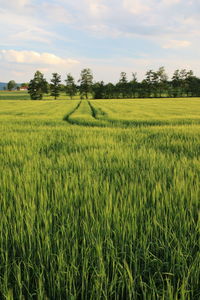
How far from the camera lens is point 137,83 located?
81.7 meters

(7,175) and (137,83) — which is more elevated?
(137,83)

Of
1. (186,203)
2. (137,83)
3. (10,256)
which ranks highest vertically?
(137,83)


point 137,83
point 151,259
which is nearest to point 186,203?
point 151,259

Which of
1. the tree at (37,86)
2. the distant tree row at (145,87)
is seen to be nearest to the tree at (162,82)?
the distant tree row at (145,87)

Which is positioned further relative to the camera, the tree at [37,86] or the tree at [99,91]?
the tree at [99,91]

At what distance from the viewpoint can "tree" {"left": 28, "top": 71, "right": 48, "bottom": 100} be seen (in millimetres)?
72812

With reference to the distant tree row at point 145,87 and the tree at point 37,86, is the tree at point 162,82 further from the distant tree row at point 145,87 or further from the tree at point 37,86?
the tree at point 37,86

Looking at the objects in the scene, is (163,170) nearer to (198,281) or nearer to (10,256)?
(198,281)

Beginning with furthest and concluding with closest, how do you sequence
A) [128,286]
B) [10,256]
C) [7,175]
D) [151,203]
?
[7,175] → [151,203] → [10,256] → [128,286]

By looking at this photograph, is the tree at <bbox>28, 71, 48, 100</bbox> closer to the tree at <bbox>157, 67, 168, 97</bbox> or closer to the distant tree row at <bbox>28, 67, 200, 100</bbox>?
the distant tree row at <bbox>28, 67, 200, 100</bbox>

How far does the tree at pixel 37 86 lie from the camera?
7281 centimetres

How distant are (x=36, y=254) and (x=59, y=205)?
1.34ft

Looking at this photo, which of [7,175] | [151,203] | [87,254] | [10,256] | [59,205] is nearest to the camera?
→ [87,254]

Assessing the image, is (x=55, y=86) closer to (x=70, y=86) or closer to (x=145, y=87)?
(x=70, y=86)
